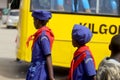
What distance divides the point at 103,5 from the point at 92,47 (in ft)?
3.27

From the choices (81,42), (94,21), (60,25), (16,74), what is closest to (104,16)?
(94,21)

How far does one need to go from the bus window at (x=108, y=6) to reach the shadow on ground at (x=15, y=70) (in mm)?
1934

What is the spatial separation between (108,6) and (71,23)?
91 cm

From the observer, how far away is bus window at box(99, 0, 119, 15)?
32.4 feet

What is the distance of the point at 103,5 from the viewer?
9.95 m

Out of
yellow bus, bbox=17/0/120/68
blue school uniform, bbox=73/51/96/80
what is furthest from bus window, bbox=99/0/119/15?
blue school uniform, bbox=73/51/96/80

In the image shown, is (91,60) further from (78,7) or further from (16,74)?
(16,74)

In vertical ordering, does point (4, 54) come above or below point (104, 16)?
below

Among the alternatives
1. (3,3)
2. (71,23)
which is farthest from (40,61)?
(3,3)

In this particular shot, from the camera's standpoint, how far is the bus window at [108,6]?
32.4 feet

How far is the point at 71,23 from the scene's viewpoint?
32.2 ft

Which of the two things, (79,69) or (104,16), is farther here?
(104,16)

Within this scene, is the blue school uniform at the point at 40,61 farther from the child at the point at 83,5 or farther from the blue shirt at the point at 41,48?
the child at the point at 83,5

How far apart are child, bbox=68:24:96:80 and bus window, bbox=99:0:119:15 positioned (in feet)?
17.6
